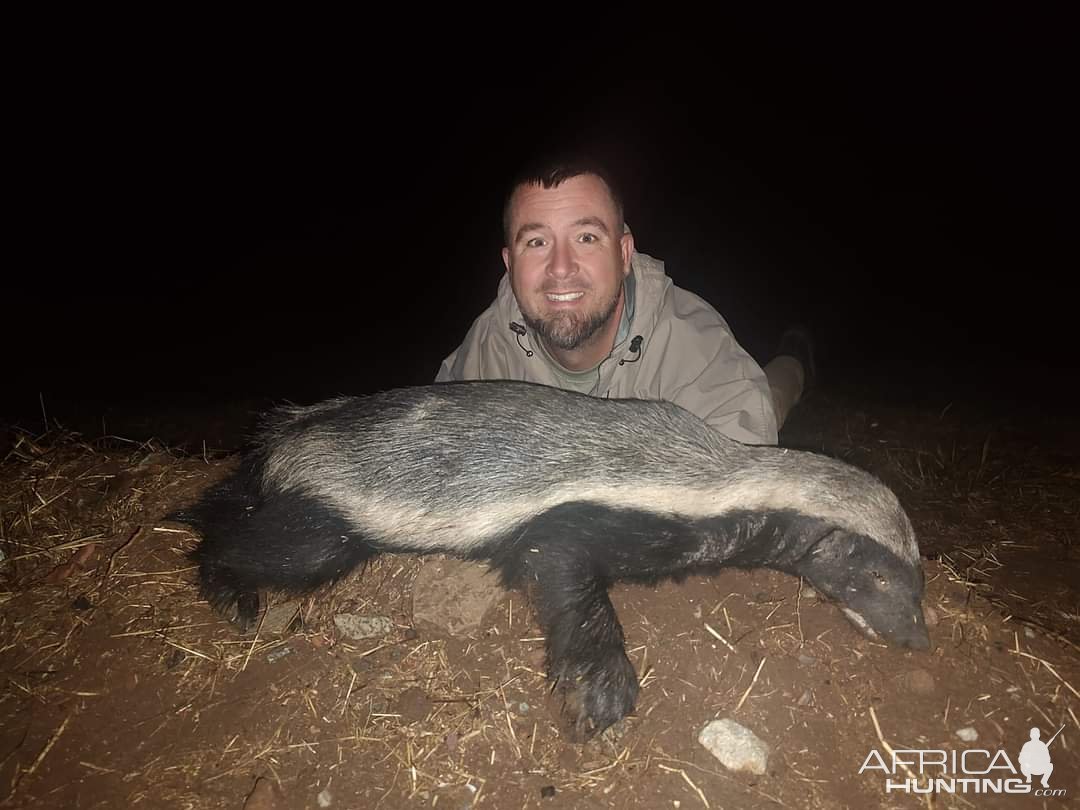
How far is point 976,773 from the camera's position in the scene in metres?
2.34

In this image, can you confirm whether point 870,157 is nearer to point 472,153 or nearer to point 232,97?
point 472,153

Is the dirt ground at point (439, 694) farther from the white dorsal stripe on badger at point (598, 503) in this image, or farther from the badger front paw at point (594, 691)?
the white dorsal stripe on badger at point (598, 503)

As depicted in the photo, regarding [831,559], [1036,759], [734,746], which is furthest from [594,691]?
[1036,759]

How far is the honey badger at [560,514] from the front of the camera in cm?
281

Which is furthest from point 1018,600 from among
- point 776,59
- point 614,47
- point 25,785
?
point 614,47

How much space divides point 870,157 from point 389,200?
68.7ft

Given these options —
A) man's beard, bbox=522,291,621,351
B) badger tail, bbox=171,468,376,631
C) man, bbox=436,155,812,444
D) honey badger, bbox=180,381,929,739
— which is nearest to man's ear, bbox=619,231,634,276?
man, bbox=436,155,812,444

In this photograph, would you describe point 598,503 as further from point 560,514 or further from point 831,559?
point 831,559

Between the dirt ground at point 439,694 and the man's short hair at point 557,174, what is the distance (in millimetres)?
2373

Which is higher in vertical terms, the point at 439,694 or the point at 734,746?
the point at 734,746

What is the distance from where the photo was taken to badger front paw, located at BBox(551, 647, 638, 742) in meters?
2.44

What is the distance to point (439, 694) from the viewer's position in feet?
8.44

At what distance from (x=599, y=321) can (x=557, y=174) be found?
3.13 feet

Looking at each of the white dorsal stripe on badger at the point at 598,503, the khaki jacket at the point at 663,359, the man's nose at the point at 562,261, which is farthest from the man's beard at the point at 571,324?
the white dorsal stripe on badger at the point at 598,503
